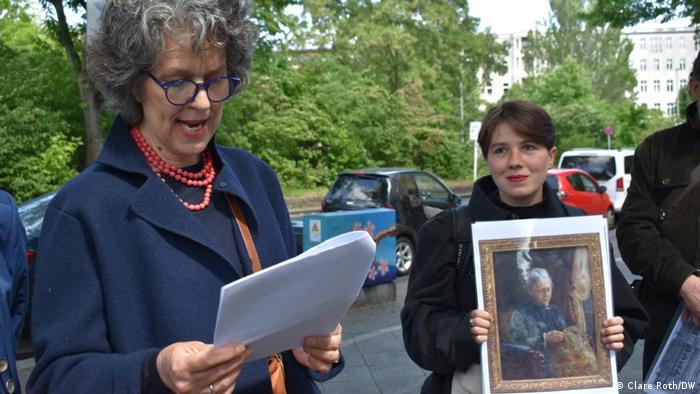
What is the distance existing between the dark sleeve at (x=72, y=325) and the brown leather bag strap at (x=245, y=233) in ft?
1.27

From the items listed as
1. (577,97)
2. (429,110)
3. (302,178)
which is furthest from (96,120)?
(577,97)

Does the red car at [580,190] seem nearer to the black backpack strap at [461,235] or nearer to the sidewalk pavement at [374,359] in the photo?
the sidewalk pavement at [374,359]

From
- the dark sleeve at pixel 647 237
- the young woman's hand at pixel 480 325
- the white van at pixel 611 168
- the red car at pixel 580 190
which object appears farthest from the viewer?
the white van at pixel 611 168

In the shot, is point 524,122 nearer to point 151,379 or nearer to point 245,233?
point 245,233

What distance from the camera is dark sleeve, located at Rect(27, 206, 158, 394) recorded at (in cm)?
158

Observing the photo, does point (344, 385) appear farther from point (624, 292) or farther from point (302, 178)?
point (302, 178)

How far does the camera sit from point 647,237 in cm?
287

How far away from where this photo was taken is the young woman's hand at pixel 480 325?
2.17 metres

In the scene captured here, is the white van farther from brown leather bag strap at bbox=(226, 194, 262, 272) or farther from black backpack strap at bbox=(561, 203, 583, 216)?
brown leather bag strap at bbox=(226, 194, 262, 272)

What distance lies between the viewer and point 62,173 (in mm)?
18875

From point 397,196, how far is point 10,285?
10.8m

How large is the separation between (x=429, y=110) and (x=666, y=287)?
30914 mm

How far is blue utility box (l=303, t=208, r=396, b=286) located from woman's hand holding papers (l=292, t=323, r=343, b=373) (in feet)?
22.0

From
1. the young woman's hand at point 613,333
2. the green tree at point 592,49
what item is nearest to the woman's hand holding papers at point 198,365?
Answer: the young woman's hand at point 613,333
